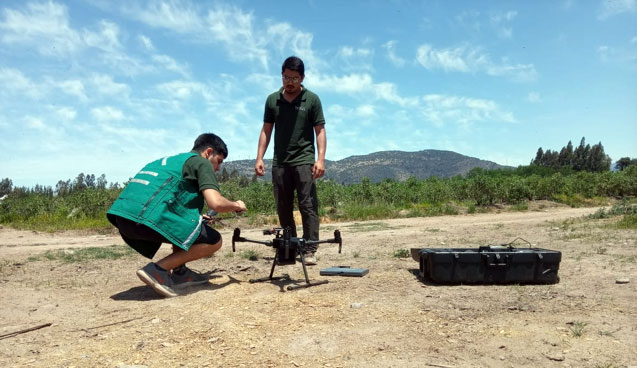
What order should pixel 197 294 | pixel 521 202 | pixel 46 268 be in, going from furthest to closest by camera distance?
1. pixel 521 202
2. pixel 46 268
3. pixel 197 294

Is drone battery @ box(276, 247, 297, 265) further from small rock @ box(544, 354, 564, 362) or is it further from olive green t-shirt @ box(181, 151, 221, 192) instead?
small rock @ box(544, 354, 564, 362)

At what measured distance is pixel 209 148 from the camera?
161 inches

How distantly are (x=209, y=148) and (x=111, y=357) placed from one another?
195 centimetres

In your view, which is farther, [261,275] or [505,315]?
[261,275]

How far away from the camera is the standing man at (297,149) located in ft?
16.3

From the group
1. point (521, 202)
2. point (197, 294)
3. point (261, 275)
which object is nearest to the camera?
point (197, 294)

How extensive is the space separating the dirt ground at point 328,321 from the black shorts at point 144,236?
1.41 feet

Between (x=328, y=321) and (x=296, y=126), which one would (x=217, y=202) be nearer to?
(x=328, y=321)

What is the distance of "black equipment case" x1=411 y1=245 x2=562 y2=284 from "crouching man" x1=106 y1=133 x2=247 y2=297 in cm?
180

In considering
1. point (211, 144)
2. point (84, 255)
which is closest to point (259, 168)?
point (211, 144)

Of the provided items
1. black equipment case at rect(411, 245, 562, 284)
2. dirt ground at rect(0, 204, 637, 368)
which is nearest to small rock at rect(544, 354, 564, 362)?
dirt ground at rect(0, 204, 637, 368)

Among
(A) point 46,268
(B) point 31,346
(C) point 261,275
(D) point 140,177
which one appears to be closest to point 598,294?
(C) point 261,275

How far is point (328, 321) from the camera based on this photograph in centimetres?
312

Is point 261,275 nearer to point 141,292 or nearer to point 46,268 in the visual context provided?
point 141,292
